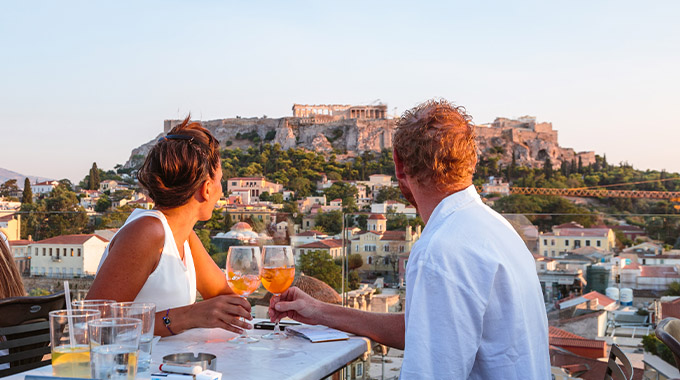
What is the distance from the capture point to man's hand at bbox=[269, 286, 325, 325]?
4.03 feet

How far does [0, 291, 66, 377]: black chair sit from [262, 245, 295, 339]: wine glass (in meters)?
0.41

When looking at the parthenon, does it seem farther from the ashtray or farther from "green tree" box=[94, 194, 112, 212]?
the ashtray

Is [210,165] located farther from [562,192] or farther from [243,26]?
[562,192]

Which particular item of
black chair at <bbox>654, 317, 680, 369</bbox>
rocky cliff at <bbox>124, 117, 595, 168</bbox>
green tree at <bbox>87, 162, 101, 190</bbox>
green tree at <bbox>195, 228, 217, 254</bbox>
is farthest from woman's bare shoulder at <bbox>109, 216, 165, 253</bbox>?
rocky cliff at <bbox>124, 117, 595, 168</bbox>

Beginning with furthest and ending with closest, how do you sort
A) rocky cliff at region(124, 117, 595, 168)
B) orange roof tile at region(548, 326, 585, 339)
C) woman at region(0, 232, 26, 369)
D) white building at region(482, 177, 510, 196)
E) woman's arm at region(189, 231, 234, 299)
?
rocky cliff at region(124, 117, 595, 168) < white building at region(482, 177, 510, 196) < orange roof tile at region(548, 326, 585, 339) < woman's arm at region(189, 231, 234, 299) < woman at region(0, 232, 26, 369)

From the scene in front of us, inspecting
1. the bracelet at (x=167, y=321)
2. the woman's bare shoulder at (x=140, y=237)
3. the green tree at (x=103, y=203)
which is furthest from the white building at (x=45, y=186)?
the bracelet at (x=167, y=321)

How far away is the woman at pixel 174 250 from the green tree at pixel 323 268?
1026 millimetres

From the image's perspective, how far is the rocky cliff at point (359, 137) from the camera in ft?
208

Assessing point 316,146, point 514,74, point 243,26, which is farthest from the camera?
point 316,146

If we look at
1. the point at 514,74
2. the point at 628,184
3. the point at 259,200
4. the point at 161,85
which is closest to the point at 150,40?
the point at 161,85

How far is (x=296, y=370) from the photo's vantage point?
94cm

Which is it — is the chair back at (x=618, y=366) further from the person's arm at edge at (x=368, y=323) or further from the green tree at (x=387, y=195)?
the green tree at (x=387, y=195)

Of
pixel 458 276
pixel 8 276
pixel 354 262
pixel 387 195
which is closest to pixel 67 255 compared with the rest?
pixel 354 262

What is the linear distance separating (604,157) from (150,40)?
52.8 metres
